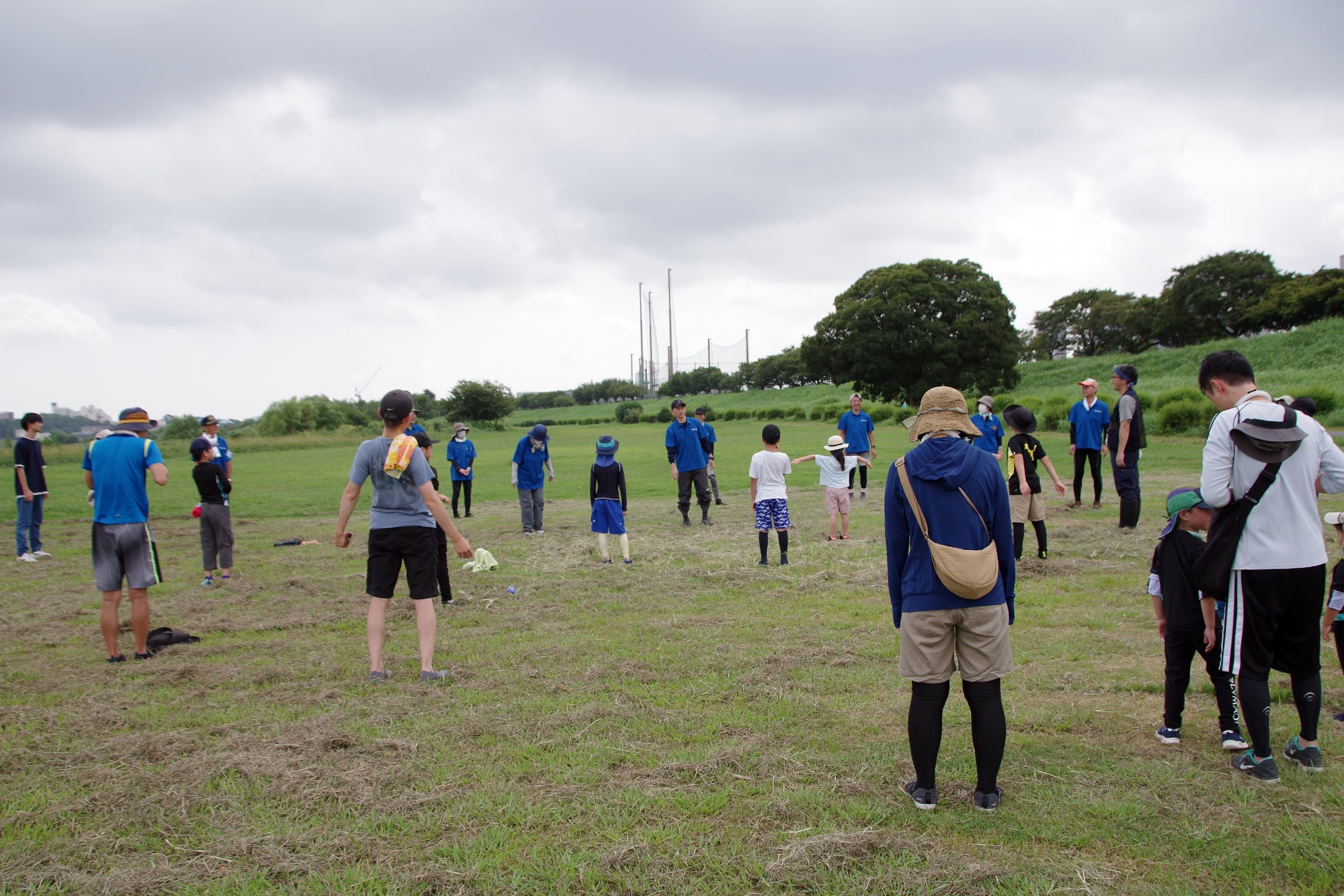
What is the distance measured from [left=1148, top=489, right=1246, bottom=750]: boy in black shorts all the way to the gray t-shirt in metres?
4.77

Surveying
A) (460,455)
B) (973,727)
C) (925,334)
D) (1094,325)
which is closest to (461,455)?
(460,455)

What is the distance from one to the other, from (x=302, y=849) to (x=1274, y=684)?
5890mm

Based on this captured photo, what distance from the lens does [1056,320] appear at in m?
87.9

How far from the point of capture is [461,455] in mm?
14938

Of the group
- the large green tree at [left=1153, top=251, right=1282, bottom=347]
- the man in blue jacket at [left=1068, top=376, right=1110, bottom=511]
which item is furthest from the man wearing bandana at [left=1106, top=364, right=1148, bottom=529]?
the large green tree at [left=1153, top=251, right=1282, bottom=347]

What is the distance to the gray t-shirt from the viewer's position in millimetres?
5828

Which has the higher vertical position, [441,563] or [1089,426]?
[1089,426]

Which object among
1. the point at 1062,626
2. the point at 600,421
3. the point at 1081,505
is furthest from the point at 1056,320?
the point at 1062,626

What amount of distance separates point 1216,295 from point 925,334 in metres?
29.8

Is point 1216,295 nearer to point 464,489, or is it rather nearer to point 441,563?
point 464,489

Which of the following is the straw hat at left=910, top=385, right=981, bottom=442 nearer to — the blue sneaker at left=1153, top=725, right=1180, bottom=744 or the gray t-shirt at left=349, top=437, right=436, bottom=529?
the blue sneaker at left=1153, top=725, right=1180, bottom=744

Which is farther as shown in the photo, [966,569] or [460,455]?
[460,455]

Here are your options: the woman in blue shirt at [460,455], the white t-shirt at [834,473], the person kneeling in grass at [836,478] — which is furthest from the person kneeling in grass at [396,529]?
the woman in blue shirt at [460,455]

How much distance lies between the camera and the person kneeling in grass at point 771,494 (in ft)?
31.9
